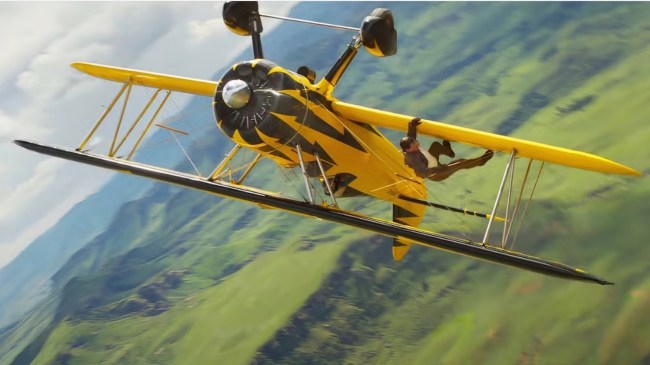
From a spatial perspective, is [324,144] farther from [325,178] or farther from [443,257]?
[443,257]

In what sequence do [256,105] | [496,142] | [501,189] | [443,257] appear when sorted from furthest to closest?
[443,257] < [496,142] < [256,105] < [501,189]

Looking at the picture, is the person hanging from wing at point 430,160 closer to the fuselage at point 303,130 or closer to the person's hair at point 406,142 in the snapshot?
the person's hair at point 406,142

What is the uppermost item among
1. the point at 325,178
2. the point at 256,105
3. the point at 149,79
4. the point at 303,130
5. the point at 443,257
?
the point at 149,79

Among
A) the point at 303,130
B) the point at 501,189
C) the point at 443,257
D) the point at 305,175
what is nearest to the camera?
the point at 501,189

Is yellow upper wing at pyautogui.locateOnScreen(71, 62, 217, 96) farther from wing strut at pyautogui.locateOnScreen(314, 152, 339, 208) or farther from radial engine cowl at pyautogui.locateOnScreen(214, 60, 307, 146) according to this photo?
wing strut at pyautogui.locateOnScreen(314, 152, 339, 208)

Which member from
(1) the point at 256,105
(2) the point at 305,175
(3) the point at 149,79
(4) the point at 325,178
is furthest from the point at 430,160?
(3) the point at 149,79

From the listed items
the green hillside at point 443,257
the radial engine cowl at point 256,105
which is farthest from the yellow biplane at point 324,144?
the green hillside at point 443,257
